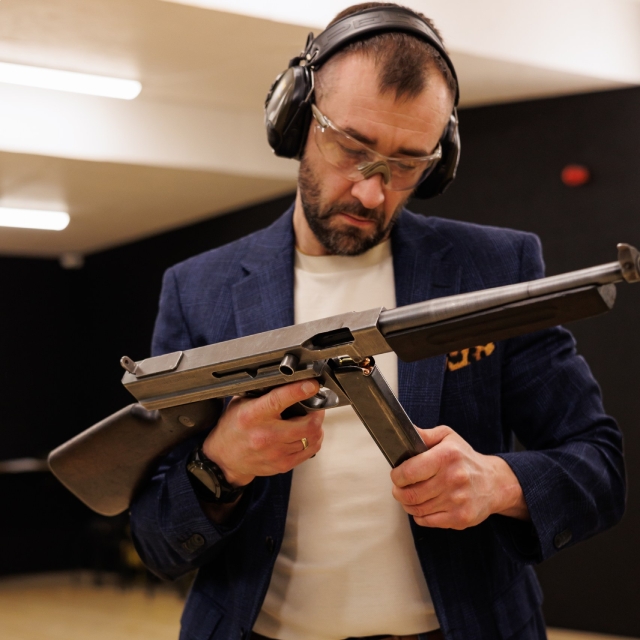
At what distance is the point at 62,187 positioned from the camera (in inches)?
276

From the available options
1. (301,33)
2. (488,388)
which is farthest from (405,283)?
(301,33)

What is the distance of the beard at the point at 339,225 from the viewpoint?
1.62m

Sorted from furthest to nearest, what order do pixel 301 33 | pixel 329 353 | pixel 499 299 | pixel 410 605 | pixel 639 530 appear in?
pixel 639 530
pixel 301 33
pixel 410 605
pixel 329 353
pixel 499 299

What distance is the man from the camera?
143cm

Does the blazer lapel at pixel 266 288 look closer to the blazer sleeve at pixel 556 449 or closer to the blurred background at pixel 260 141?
the blazer sleeve at pixel 556 449

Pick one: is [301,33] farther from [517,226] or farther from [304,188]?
[304,188]

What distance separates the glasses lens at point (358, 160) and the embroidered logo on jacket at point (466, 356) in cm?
35

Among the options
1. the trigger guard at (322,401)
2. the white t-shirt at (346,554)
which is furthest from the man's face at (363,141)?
→ the trigger guard at (322,401)

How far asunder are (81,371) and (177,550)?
31.3 feet

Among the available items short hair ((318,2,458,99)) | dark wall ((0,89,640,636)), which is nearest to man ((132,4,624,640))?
short hair ((318,2,458,99))

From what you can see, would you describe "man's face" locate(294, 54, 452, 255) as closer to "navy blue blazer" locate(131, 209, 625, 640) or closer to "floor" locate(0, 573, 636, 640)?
"navy blue blazer" locate(131, 209, 625, 640)

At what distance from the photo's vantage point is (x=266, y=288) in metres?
1.70

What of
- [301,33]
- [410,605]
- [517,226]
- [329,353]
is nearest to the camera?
[329,353]

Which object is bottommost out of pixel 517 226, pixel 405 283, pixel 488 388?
pixel 488 388
